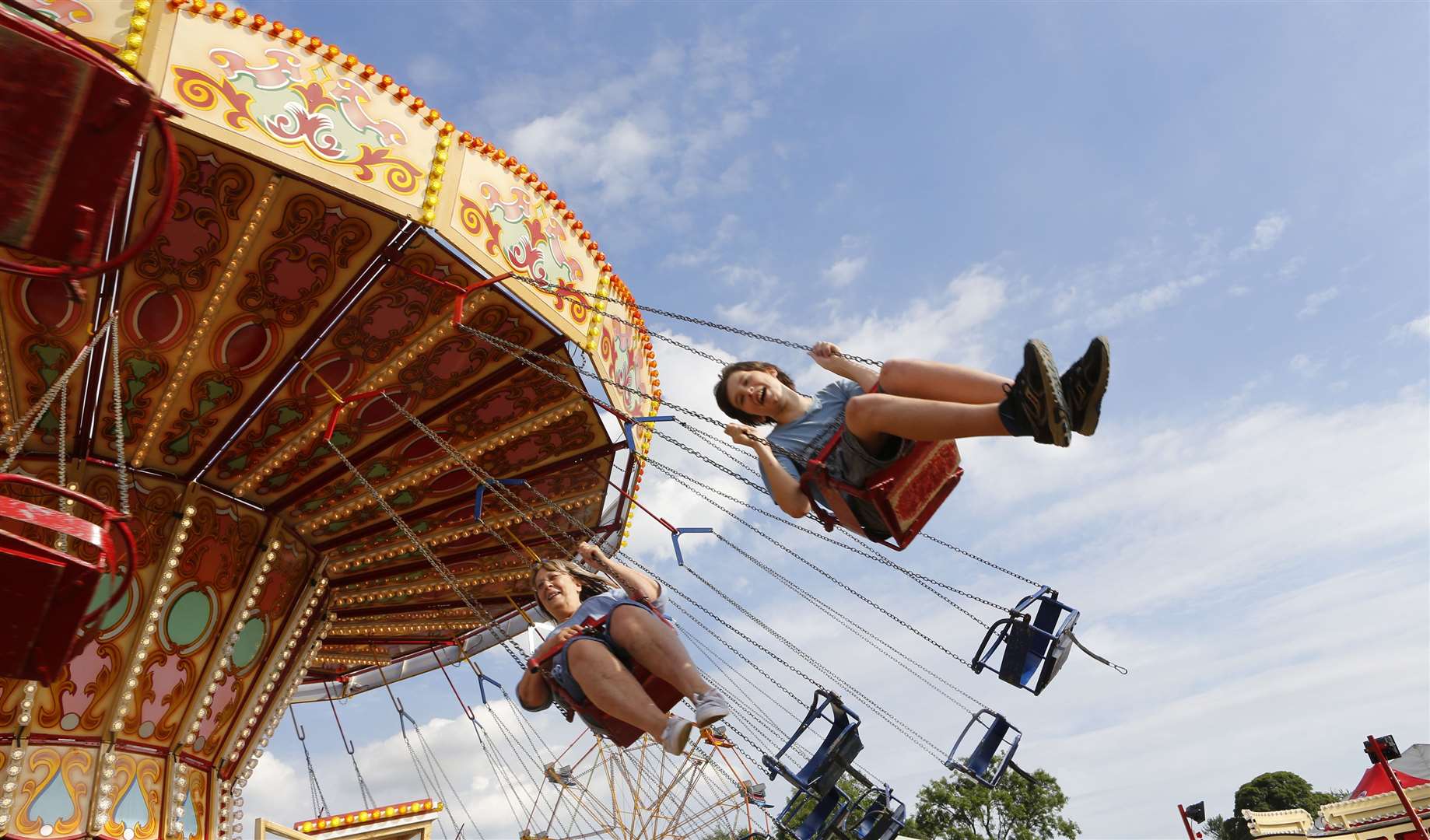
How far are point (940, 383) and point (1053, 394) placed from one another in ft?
1.82

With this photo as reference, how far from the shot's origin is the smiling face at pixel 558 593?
4668 mm

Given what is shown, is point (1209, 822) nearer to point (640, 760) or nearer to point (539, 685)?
point (640, 760)

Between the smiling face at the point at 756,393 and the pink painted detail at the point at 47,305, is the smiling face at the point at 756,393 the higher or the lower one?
the lower one

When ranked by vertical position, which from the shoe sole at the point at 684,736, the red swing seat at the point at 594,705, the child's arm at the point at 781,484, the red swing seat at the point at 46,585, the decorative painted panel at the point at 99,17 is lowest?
the shoe sole at the point at 684,736

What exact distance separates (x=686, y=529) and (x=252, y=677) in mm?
3623

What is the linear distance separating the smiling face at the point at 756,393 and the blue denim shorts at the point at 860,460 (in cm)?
38

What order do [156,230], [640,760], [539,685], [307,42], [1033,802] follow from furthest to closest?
[1033,802] < [640,760] < [307,42] < [539,685] < [156,230]

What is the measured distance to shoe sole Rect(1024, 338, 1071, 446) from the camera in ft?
8.79

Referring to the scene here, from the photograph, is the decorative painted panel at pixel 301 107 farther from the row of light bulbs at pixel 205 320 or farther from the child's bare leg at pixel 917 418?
the child's bare leg at pixel 917 418

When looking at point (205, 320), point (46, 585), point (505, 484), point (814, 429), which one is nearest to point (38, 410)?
point (205, 320)

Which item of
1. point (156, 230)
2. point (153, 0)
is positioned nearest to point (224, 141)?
point (153, 0)

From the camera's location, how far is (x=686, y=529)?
25.0 feet

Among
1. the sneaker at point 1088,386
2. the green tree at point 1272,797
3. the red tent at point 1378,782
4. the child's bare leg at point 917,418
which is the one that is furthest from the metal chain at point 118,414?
the green tree at point 1272,797

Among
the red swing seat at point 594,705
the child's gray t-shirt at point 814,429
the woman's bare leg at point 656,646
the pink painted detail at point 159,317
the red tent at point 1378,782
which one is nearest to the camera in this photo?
the child's gray t-shirt at point 814,429
